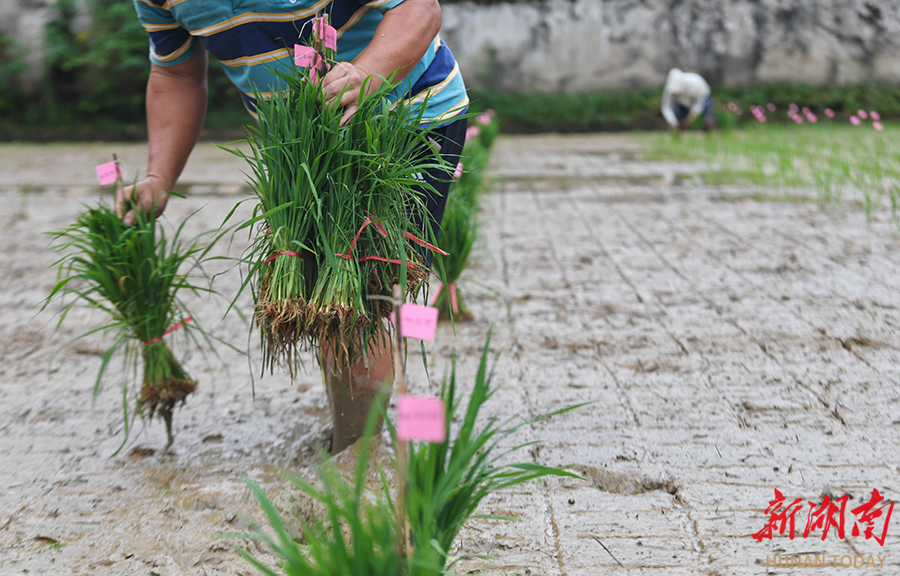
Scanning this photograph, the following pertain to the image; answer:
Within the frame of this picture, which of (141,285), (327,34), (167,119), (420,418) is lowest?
(141,285)

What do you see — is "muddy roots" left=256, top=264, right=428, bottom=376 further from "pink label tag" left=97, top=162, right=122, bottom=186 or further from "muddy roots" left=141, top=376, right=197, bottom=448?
"pink label tag" left=97, top=162, right=122, bottom=186

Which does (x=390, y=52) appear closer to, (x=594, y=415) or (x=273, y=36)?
(x=273, y=36)

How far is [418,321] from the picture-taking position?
1.25 meters

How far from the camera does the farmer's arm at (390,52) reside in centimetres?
167

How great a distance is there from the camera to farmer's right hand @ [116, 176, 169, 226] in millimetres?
2066

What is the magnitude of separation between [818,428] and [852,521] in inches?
19.7

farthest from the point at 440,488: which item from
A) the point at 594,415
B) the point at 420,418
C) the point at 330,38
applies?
the point at 594,415

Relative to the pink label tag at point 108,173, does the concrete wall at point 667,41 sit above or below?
above

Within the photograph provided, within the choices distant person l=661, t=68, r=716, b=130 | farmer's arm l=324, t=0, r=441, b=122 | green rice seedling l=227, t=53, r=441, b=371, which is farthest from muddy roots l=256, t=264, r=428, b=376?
distant person l=661, t=68, r=716, b=130

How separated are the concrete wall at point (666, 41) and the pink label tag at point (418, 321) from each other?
41.6 ft

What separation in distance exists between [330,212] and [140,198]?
27.9 inches

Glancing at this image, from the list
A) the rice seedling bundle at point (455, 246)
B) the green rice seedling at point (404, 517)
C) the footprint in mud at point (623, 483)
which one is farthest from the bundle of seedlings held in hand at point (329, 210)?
the rice seedling bundle at point (455, 246)

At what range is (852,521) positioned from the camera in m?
1.63

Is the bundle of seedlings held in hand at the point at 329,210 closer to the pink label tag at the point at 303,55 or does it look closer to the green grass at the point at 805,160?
the pink label tag at the point at 303,55
